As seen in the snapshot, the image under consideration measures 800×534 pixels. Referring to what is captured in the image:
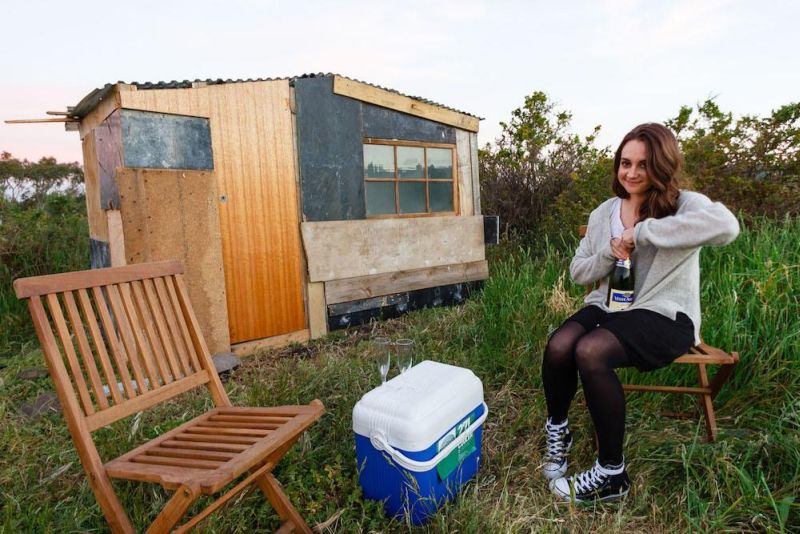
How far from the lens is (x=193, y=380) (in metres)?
2.22

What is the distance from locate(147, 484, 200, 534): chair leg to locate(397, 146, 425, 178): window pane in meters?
4.91

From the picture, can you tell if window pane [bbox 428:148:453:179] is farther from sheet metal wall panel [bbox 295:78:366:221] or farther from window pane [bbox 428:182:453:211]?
sheet metal wall panel [bbox 295:78:366:221]

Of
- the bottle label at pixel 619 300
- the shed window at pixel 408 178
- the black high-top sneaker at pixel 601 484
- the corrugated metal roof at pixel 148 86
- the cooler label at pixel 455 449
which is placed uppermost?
the corrugated metal roof at pixel 148 86

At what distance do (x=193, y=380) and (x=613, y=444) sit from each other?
189 centimetres

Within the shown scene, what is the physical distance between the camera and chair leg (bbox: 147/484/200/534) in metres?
1.45

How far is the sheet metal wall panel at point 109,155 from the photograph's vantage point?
168 inches

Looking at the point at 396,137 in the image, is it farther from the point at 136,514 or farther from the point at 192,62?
the point at 136,514

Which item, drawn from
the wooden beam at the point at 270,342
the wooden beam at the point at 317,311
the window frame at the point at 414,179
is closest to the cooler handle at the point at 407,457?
the wooden beam at the point at 270,342

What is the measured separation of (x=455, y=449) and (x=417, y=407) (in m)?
0.37

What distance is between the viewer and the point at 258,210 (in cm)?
497

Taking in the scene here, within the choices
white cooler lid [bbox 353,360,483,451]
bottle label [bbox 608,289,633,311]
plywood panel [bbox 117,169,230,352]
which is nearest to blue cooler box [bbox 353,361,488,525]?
white cooler lid [bbox 353,360,483,451]

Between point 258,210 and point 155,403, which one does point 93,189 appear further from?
point 155,403

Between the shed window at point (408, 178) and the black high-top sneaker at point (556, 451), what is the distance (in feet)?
12.5

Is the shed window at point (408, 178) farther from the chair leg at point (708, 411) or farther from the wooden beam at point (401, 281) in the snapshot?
the chair leg at point (708, 411)
